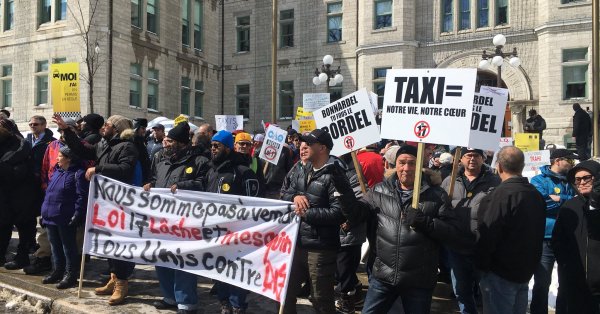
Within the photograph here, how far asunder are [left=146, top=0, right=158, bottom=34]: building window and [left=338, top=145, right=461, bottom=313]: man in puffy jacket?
80.4 feet

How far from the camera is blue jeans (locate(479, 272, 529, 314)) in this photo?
13.5ft

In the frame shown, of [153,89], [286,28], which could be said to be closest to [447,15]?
[286,28]

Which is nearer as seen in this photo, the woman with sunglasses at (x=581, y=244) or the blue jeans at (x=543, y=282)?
the woman with sunglasses at (x=581, y=244)

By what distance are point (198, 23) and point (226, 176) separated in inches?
1051

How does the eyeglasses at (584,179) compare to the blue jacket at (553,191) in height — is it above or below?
above

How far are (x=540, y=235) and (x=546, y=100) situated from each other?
2067 centimetres

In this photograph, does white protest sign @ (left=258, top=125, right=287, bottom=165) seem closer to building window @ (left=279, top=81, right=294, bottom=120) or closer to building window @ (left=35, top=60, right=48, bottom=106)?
building window @ (left=35, top=60, right=48, bottom=106)

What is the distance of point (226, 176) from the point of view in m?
5.55

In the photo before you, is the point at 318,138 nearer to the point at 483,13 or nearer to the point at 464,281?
the point at 464,281

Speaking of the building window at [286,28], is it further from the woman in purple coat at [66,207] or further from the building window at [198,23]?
the woman in purple coat at [66,207]

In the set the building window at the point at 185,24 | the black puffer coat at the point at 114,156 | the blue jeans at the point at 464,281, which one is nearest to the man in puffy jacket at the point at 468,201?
the blue jeans at the point at 464,281

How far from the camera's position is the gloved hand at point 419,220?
12.4 feet

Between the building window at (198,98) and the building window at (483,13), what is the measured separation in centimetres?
1541

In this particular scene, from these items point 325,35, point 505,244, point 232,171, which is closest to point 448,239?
point 505,244
